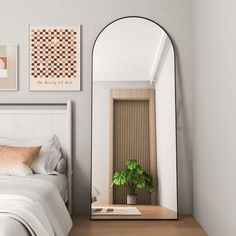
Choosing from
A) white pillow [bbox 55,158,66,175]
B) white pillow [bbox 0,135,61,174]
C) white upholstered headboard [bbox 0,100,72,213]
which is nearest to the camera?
white pillow [bbox 0,135,61,174]

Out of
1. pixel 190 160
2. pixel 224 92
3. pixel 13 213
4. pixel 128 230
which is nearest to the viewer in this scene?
pixel 13 213

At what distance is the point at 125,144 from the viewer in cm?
360

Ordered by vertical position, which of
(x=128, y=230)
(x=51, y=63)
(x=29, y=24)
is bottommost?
(x=128, y=230)

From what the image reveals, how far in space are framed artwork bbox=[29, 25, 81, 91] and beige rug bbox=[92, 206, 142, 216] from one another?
1.10 metres

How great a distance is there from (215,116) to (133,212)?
1244 mm

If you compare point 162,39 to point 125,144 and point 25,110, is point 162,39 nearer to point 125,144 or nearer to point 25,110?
point 125,144

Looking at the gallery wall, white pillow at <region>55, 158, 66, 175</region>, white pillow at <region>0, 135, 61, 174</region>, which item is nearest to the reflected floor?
the gallery wall

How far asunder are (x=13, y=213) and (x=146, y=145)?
1869 millimetres

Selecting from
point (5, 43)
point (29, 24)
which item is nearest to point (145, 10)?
point (29, 24)

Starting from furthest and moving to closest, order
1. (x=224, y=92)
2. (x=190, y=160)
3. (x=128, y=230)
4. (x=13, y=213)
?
1. (x=190, y=160)
2. (x=128, y=230)
3. (x=224, y=92)
4. (x=13, y=213)

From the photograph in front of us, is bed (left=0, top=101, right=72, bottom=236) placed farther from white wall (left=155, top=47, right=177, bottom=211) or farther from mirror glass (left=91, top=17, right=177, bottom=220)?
white wall (left=155, top=47, right=177, bottom=211)

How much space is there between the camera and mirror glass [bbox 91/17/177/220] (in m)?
3.56

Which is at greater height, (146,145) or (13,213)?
(146,145)

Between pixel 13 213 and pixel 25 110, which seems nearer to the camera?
pixel 13 213
